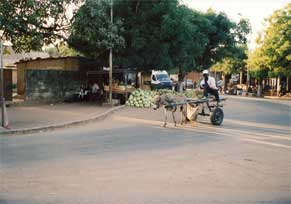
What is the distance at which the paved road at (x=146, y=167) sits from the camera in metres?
5.69

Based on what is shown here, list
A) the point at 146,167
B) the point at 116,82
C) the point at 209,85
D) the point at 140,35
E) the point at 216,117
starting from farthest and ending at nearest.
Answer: the point at 116,82
the point at 140,35
the point at 209,85
the point at 216,117
the point at 146,167

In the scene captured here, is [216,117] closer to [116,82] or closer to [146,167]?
[146,167]

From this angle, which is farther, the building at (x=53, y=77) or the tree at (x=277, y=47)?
the tree at (x=277, y=47)

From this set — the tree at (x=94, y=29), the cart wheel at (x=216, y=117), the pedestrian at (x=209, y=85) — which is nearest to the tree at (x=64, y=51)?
the tree at (x=94, y=29)

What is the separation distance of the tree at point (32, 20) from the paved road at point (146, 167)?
4946 millimetres

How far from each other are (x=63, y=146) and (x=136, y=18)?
45.0ft

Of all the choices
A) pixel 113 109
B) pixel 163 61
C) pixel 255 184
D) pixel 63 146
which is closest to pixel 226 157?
pixel 255 184

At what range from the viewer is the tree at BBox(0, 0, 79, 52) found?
1420cm

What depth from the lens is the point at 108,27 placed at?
61.6 feet

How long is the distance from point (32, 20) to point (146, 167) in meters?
9.56

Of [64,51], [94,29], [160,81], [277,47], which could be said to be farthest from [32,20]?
[64,51]

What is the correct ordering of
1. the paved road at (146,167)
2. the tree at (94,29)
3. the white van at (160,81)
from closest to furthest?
the paved road at (146,167) → the tree at (94,29) → the white van at (160,81)

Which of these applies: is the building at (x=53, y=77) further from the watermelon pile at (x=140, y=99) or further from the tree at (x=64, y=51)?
the watermelon pile at (x=140, y=99)

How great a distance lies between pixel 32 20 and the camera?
48.2 ft
